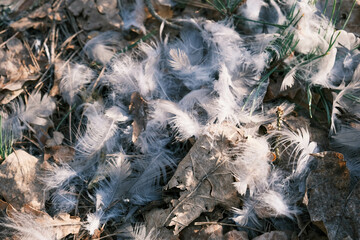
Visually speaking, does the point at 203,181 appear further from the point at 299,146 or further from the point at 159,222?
the point at 299,146

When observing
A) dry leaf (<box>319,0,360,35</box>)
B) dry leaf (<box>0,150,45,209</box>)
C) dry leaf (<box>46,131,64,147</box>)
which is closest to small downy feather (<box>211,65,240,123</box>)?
dry leaf (<box>319,0,360,35</box>)

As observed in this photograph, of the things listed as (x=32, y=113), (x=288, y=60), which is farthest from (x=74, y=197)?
(x=288, y=60)

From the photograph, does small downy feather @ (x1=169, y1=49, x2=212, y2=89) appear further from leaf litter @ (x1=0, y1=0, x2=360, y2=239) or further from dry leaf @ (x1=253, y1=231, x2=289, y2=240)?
dry leaf @ (x1=253, y1=231, x2=289, y2=240)

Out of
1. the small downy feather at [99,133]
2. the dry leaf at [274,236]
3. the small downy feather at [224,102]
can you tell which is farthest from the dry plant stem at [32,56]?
the dry leaf at [274,236]

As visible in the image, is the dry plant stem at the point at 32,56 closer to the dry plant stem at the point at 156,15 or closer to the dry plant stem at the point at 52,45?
the dry plant stem at the point at 52,45

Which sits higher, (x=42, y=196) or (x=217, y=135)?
(x=217, y=135)

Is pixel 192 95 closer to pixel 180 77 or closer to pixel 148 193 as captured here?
pixel 180 77
